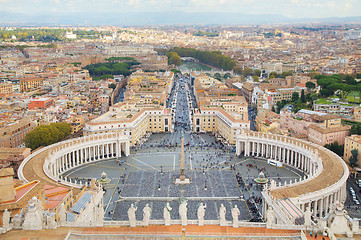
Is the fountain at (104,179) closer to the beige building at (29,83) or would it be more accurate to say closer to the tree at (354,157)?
the tree at (354,157)

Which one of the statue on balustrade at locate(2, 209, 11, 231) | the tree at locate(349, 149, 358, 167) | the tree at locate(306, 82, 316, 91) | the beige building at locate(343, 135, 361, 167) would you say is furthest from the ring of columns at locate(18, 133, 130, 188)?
the tree at locate(306, 82, 316, 91)

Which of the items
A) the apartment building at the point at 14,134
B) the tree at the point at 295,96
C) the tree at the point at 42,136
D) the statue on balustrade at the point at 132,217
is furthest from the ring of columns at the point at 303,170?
the apartment building at the point at 14,134

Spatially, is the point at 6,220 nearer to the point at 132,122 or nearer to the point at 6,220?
the point at 6,220

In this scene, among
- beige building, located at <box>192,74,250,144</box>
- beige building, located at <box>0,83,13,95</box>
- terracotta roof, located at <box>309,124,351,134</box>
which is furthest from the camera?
beige building, located at <box>0,83,13,95</box>

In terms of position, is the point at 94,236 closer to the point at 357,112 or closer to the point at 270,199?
the point at 270,199

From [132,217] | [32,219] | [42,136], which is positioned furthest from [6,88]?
[132,217]

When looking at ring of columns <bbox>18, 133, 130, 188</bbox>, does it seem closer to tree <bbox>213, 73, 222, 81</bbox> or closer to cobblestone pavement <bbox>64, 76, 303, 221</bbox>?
cobblestone pavement <bbox>64, 76, 303, 221</bbox>
